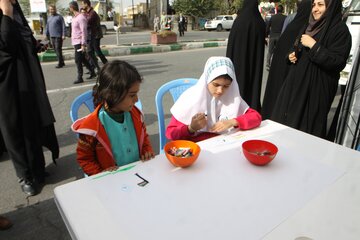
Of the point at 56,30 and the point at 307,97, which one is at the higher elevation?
the point at 56,30

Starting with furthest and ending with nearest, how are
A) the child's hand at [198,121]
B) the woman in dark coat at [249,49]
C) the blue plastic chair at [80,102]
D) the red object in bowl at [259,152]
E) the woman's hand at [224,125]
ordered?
1. the woman in dark coat at [249,49]
2. the blue plastic chair at [80,102]
3. the woman's hand at [224,125]
4. the child's hand at [198,121]
5. the red object in bowl at [259,152]

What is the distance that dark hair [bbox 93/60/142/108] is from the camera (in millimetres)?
1443

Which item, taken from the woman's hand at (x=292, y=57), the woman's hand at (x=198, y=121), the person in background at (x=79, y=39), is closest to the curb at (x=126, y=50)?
the person in background at (x=79, y=39)

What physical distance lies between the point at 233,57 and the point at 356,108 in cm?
132

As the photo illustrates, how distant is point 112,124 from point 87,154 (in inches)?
8.4

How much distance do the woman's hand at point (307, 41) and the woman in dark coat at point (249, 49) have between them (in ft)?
2.28

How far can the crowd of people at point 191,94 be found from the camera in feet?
4.97

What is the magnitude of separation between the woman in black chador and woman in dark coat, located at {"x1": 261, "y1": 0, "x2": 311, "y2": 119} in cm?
20

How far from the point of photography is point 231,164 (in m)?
1.36

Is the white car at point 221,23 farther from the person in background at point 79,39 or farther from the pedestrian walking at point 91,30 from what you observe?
the person in background at point 79,39

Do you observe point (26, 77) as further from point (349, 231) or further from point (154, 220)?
point (349, 231)

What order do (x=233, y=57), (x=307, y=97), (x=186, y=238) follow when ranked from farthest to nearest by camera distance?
(x=233, y=57) → (x=307, y=97) → (x=186, y=238)

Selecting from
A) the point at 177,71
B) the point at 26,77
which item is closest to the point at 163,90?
the point at 26,77

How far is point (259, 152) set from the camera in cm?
145
